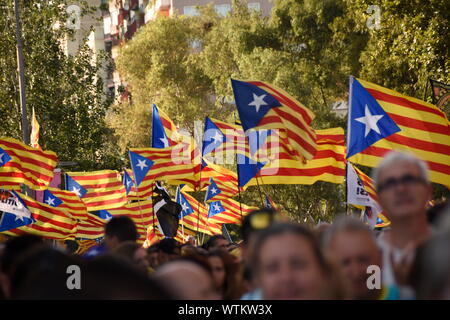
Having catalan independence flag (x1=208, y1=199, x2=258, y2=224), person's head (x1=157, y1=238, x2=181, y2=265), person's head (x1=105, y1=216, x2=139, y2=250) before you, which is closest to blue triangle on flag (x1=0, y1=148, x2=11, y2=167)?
catalan independence flag (x1=208, y1=199, x2=258, y2=224)

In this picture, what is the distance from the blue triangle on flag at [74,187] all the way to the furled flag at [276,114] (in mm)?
15280

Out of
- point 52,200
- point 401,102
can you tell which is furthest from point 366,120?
point 52,200

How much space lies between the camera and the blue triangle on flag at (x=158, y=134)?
2592 cm

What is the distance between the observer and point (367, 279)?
5.27 meters

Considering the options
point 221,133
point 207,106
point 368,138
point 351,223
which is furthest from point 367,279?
point 207,106

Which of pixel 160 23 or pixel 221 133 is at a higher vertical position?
pixel 160 23

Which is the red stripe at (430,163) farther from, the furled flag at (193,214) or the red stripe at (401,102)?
the furled flag at (193,214)

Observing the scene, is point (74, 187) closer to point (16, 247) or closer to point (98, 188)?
point (98, 188)

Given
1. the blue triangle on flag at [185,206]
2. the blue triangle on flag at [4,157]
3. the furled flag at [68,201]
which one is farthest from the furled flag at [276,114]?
the blue triangle on flag at [185,206]

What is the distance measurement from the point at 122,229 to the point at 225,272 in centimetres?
234

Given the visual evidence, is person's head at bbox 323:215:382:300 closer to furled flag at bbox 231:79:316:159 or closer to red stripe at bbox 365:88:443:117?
red stripe at bbox 365:88:443:117

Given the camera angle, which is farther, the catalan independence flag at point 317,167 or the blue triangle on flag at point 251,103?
the catalan independence flag at point 317,167
